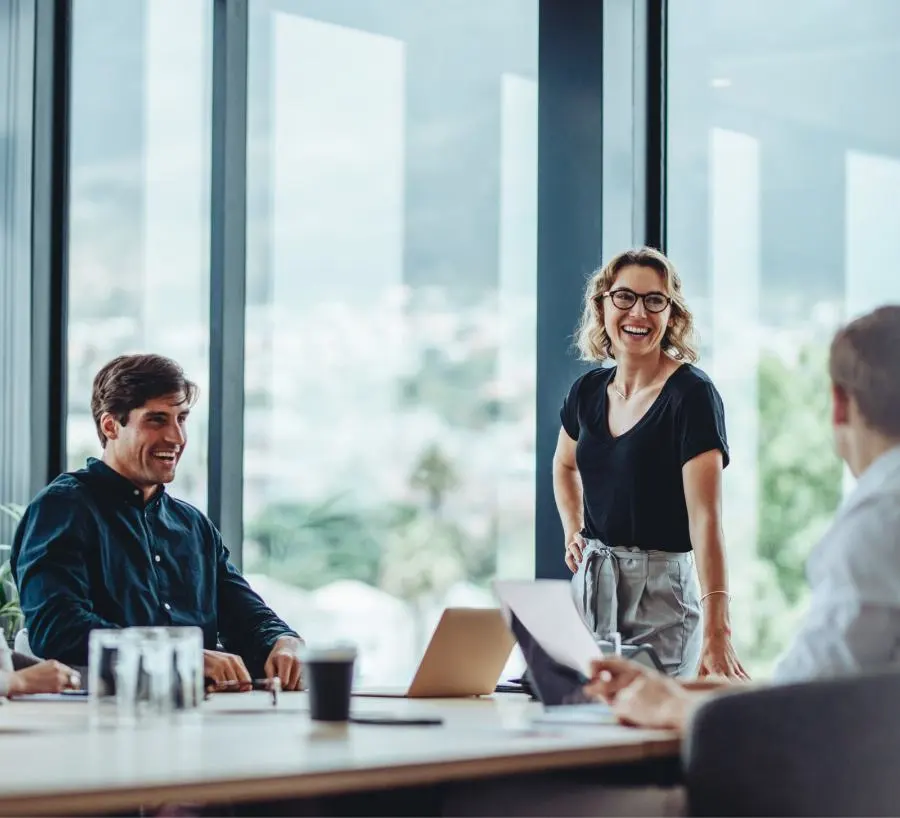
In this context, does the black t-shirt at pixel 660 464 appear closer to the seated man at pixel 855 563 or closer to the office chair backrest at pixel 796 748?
the seated man at pixel 855 563

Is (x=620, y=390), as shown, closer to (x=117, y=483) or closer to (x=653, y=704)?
(x=117, y=483)

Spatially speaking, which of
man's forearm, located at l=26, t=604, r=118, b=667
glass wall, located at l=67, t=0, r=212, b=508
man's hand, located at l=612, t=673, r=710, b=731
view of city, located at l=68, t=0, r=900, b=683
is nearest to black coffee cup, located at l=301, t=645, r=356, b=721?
man's hand, located at l=612, t=673, r=710, b=731

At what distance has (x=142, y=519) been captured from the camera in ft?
10.1

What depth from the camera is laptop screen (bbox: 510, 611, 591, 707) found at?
201 cm

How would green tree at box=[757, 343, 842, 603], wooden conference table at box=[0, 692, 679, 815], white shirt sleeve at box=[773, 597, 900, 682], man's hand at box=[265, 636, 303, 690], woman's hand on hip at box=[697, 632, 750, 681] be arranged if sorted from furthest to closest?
1. green tree at box=[757, 343, 842, 603]
2. woman's hand on hip at box=[697, 632, 750, 681]
3. man's hand at box=[265, 636, 303, 690]
4. white shirt sleeve at box=[773, 597, 900, 682]
5. wooden conference table at box=[0, 692, 679, 815]

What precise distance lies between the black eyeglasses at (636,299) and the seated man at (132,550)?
1.03 meters

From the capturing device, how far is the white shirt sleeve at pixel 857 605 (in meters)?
1.69

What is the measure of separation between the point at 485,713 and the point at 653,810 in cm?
35

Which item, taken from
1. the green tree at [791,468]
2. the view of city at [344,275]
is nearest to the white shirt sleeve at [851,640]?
→ the green tree at [791,468]

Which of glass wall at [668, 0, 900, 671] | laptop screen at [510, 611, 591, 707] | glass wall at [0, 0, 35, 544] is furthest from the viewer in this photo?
glass wall at [0, 0, 35, 544]

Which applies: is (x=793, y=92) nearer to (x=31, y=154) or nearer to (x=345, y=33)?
(x=345, y=33)

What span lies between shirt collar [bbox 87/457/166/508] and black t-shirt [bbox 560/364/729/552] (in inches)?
41.4

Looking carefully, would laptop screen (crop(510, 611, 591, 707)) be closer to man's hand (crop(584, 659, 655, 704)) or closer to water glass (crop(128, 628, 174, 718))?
man's hand (crop(584, 659, 655, 704))

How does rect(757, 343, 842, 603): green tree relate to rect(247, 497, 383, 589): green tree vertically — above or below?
above
